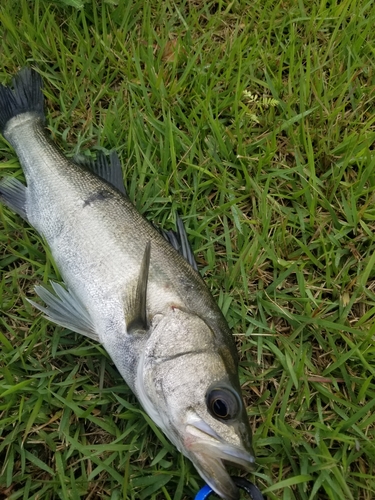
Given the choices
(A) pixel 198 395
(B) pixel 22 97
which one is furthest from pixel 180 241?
(B) pixel 22 97

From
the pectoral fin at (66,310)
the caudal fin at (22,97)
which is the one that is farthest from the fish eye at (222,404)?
the caudal fin at (22,97)

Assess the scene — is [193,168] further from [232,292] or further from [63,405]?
[63,405]

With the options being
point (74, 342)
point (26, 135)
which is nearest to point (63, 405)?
point (74, 342)

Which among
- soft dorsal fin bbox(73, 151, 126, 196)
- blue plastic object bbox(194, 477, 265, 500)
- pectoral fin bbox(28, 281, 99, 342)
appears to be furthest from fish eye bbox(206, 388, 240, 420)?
Result: soft dorsal fin bbox(73, 151, 126, 196)

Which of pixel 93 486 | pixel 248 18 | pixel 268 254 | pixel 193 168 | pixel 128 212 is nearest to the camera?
pixel 93 486

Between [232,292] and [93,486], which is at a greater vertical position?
[232,292]

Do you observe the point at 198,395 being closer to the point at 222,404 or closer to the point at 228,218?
the point at 222,404

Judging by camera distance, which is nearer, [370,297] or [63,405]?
[63,405]

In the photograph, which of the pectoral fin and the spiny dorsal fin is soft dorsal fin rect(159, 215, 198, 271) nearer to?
the pectoral fin
